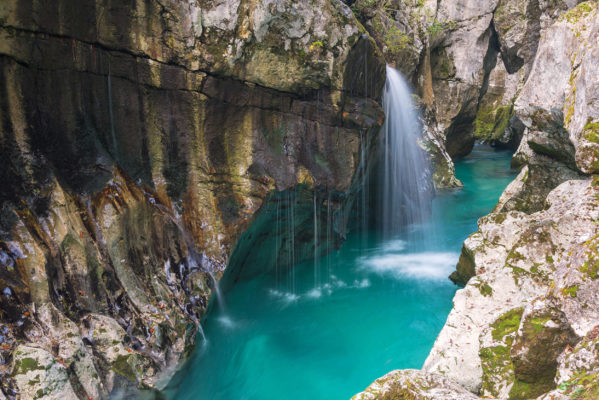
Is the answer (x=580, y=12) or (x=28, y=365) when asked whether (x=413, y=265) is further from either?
(x=28, y=365)

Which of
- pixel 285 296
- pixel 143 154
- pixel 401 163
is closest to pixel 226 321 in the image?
pixel 285 296

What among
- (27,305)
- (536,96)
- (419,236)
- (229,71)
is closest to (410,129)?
(419,236)

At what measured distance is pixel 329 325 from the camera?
927 cm

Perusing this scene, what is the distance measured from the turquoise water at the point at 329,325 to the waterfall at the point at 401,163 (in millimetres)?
1579

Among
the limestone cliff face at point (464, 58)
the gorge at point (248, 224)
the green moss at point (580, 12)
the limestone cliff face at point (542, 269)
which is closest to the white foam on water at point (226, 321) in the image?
the gorge at point (248, 224)

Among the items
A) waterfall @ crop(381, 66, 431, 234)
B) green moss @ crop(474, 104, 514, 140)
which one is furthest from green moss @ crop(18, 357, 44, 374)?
green moss @ crop(474, 104, 514, 140)

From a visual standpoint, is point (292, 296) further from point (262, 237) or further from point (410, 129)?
point (410, 129)

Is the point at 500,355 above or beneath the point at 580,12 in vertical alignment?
beneath

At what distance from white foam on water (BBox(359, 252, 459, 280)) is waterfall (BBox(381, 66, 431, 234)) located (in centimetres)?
216

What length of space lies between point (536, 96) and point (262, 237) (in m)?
6.97

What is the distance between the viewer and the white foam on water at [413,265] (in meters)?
11.3

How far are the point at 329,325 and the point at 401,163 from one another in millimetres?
7662

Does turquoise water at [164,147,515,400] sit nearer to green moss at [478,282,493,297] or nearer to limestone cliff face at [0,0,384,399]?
limestone cliff face at [0,0,384,399]

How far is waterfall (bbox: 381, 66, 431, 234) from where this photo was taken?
43.1 ft
